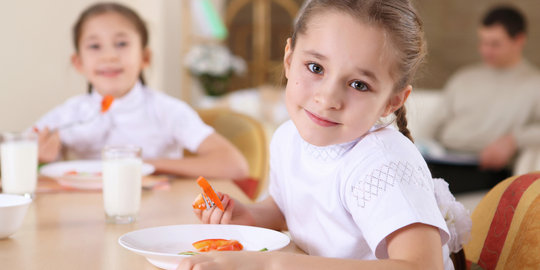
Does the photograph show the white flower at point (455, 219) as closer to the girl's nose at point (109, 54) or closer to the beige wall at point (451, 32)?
the girl's nose at point (109, 54)

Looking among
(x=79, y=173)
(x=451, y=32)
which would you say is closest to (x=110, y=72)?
(x=79, y=173)

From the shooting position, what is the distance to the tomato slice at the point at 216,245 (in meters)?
0.86

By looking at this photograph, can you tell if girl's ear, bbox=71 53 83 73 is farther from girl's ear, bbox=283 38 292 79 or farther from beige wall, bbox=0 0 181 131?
girl's ear, bbox=283 38 292 79

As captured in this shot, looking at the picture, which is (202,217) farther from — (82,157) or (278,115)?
(278,115)

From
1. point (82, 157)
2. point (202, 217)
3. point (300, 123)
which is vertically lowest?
point (82, 157)

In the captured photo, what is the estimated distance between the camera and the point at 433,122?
4383 mm

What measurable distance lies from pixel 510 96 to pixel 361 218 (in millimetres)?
3526

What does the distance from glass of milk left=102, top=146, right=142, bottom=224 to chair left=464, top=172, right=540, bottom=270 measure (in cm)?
63

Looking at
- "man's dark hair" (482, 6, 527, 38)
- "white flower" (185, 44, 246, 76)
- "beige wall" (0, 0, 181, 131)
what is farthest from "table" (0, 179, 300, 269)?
"white flower" (185, 44, 246, 76)

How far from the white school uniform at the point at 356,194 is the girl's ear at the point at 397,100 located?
A: 0.13 ft

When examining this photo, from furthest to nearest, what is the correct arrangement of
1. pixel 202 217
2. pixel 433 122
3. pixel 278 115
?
pixel 433 122 → pixel 278 115 → pixel 202 217

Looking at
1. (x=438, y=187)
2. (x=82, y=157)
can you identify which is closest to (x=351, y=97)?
(x=438, y=187)

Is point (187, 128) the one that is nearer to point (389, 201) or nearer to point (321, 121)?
point (321, 121)

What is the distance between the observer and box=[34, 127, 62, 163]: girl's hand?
65.2 inches
